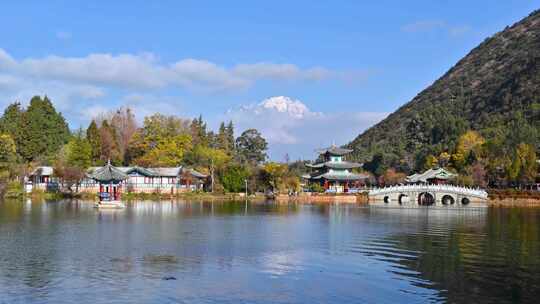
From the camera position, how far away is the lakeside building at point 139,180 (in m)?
79.2

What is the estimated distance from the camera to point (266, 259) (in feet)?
85.0

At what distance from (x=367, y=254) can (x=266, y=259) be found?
184 inches

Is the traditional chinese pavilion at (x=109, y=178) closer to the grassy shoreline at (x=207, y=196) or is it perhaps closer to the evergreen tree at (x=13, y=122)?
the grassy shoreline at (x=207, y=196)

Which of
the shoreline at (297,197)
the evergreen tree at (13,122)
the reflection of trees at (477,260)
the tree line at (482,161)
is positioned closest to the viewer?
the reflection of trees at (477,260)

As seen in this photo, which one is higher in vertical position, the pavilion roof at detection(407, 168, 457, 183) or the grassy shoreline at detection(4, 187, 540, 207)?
the pavilion roof at detection(407, 168, 457, 183)

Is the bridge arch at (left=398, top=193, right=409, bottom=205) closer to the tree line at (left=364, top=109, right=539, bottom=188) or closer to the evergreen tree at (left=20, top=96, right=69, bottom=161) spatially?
the tree line at (left=364, top=109, right=539, bottom=188)

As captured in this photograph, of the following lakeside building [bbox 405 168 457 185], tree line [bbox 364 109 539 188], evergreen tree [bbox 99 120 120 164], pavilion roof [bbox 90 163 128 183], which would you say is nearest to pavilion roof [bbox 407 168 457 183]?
lakeside building [bbox 405 168 457 185]

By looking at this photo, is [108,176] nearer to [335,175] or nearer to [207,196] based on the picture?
[207,196]

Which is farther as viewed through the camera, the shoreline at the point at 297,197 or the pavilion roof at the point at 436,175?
the pavilion roof at the point at 436,175

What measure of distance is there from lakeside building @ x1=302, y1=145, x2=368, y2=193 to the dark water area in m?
47.3

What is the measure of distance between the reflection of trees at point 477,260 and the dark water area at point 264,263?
1.7 inches

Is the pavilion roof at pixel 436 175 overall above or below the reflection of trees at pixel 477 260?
above

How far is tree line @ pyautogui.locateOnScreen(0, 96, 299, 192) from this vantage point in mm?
80812

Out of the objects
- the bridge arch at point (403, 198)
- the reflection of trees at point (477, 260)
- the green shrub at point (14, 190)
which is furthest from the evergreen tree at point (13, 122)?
the reflection of trees at point (477, 260)
